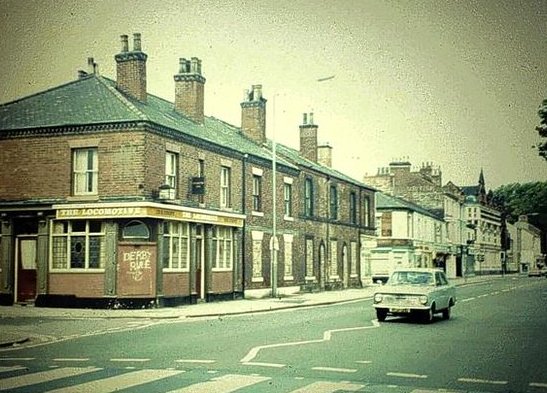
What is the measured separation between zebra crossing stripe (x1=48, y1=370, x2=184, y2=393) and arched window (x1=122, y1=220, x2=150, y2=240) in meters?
16.0

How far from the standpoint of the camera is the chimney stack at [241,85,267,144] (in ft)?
134

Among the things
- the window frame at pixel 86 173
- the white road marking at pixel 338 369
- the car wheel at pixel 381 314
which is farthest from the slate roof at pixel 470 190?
the white road marking at pixel 338 369

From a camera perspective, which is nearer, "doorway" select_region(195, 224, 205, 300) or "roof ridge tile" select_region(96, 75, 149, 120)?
"roof ridge tile" select_region(96, 75, 149, 120)

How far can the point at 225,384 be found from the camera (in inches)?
408

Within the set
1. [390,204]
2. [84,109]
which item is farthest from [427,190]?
[84,109]

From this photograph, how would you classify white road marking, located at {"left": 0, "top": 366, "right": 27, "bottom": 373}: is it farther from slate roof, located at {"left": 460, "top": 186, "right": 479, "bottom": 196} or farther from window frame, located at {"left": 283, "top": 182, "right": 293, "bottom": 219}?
slate roof, located at {"left": 460, "top": 186, "right": 479, "bottom": 196}

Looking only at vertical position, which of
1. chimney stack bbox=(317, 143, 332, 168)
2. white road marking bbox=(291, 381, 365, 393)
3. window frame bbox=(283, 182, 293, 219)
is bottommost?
white road marking bbox=(291, 381, 365, 393)

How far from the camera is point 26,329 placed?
1948 centimetres

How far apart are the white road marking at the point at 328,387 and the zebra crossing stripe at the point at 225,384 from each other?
827mm

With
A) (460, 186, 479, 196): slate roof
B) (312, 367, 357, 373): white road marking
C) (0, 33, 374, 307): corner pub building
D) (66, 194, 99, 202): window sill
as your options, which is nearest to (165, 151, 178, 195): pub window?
(0, 33, 374, 307): corner pub building

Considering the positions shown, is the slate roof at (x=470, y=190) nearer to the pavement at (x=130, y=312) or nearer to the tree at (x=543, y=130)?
the pavement at (x=130, y=312)

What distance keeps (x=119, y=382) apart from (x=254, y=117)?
1237 inches

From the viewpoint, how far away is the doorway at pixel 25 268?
2853 cm

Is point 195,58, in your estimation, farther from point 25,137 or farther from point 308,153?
point 308,153
